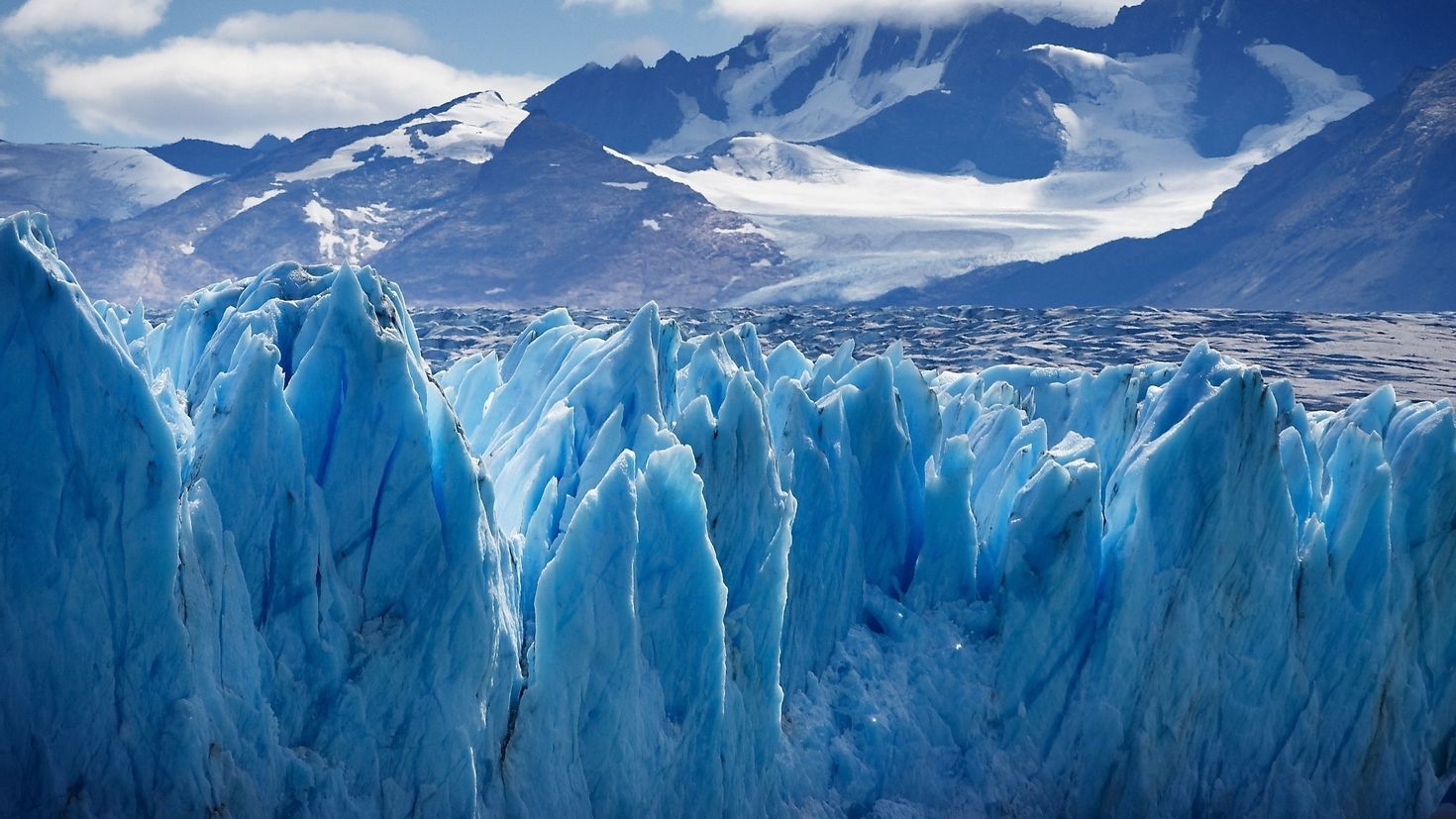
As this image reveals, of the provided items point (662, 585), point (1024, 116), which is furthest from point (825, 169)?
point (662, 585)

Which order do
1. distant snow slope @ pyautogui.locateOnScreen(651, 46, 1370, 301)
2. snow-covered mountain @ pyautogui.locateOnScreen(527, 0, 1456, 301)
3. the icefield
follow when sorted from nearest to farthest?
the icefield < distant snow slope @ pyautogui.locateOnScreen(651, 46, 1370, 301) < snow-covered mountain @ pyautogui.locateOnScreen(527, 0, 1456, 301)

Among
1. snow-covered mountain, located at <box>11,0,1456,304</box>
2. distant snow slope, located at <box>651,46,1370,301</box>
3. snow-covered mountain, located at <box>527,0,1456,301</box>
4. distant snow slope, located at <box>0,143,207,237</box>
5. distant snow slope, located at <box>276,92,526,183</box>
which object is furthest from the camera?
distant snow slope, located at <box>276,92,526,183</box>

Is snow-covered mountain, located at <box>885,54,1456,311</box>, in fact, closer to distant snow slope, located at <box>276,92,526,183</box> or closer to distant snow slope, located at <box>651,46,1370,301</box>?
distant snow slope, located at <box>651,46,1370,301</box>

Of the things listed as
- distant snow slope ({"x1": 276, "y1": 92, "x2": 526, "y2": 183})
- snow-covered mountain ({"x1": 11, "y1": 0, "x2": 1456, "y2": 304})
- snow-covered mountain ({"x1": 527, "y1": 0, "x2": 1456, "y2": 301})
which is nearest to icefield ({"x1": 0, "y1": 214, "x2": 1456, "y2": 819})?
snow-covered mountain ({"x1": 11, "y1": 0, "x2": 1456, "y2": 304})

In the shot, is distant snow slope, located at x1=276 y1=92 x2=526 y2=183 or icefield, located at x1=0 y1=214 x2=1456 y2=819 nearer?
icefield, located at x1=0 y1=214 x2=1456 y2=819

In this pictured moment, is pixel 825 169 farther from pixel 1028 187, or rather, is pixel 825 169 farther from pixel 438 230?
pixel 438 230

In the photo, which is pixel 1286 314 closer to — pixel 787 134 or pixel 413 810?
pixel 413 810

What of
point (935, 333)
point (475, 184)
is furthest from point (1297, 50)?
point (935, 333)
